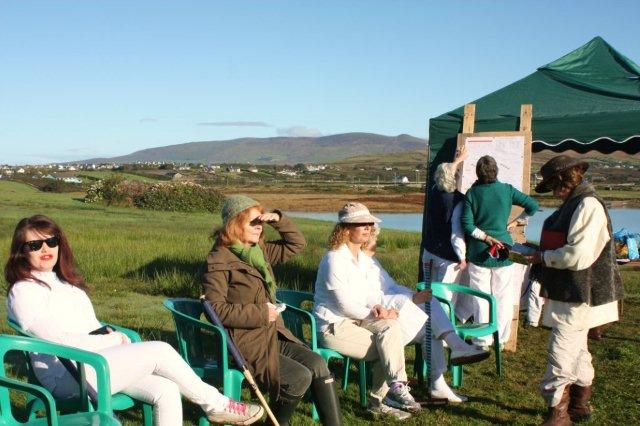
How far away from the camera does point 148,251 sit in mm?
11758

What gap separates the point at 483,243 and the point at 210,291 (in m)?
2.92

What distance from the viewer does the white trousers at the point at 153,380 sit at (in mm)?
3295

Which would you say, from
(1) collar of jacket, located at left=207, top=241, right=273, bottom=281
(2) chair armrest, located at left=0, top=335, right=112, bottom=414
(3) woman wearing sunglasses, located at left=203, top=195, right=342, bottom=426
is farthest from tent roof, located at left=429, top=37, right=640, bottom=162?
(2) chair armrest, located at left=0, top=335, right=112, bottom=414

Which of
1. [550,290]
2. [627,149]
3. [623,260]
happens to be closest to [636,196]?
[623,260]

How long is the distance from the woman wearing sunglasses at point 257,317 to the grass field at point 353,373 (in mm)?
508

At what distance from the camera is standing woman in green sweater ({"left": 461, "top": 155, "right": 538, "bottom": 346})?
603 centimetres

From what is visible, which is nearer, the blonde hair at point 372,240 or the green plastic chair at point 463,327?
the blonde hair at point 372,240

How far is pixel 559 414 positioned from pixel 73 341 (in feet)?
8.90

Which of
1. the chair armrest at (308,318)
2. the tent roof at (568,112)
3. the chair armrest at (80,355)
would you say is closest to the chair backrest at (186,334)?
the chair armrest at (308,318)

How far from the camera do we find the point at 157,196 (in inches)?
1235

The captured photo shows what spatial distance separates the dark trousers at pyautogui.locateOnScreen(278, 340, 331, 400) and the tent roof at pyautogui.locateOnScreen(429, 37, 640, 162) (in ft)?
12.0

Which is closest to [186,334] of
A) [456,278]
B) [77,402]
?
[77,402]

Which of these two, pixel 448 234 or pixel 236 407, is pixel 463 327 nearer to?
pixel 448 234

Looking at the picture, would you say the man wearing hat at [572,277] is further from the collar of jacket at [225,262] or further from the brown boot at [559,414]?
the collar of jacket at [225,262]
